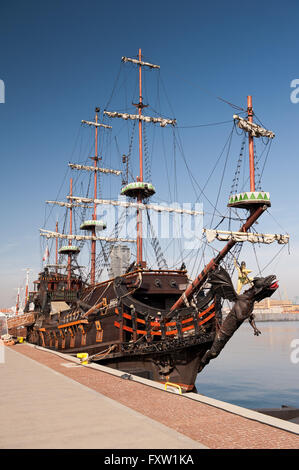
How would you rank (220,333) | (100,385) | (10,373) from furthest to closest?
1. (220,333)
2. (10,373)
3. (100,385)

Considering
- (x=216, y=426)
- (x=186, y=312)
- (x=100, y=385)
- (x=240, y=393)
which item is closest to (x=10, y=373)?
(x=100, y=385)

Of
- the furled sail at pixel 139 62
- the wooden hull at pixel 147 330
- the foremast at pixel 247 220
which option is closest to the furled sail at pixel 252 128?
the foremast at pixel 247 220

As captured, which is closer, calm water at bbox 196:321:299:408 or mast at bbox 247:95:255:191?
mast at bbox 247:95:255:191

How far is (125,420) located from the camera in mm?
6375

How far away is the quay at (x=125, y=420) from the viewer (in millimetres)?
5297

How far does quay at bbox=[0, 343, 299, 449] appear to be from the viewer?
530 cm

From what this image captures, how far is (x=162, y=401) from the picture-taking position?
26.3 feet

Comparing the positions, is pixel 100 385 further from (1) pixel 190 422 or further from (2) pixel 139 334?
(2) pixel 139 334

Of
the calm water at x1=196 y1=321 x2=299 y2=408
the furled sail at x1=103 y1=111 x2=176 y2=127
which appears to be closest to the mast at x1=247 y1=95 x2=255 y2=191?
the furled sail at x1=103 y1=111 x2=176 y2=127

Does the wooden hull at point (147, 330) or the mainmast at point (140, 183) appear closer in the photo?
the wooden hull at point (147, 330)

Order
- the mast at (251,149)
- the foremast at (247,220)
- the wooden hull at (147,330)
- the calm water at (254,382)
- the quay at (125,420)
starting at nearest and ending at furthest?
the quay at (125,420) → the wooden hull at (147,330) → the foremast at (247,220) → the mast at (251,149) → the calm water at (254,382)

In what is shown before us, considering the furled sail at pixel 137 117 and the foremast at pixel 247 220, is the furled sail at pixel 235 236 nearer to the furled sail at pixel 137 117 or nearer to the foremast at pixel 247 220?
the foremast at pixel 247 220

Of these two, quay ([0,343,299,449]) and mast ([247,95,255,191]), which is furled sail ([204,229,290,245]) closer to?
mast ([247,95,255,191])
